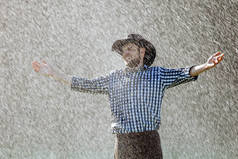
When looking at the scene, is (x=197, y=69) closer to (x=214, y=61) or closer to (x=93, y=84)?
(x=214, y=61)

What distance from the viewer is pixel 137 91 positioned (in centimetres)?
211

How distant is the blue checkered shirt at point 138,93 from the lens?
2055 mm

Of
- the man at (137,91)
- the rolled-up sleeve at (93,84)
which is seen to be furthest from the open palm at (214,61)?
the rolled-up sleeve at (93,84)

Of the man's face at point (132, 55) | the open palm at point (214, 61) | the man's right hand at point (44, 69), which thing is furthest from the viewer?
the man's right hand at point (44, 69)

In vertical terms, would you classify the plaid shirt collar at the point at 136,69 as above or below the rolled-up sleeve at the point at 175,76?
above

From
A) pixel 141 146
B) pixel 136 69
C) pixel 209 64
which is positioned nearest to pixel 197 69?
pixel 209 64

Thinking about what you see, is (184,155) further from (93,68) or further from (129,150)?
(129,150)

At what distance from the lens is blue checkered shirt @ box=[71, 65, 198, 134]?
2.05 m

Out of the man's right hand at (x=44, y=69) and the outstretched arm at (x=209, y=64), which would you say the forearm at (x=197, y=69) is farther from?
the man's right hand at (x=44, y=69)

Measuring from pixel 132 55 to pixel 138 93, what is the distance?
25cm

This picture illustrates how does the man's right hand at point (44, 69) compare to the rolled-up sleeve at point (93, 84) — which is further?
the man's right hand at point (44, 69)

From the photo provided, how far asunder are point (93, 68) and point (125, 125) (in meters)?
5.74

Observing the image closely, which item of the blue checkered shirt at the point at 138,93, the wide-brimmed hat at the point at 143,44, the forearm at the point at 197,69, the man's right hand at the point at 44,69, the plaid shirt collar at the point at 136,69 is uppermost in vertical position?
the wide-brimmed hat at the point at 143,44

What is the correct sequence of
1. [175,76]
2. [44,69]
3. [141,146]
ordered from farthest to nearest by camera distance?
1. [44,69]
2. [175,76]
3. [141,146]
